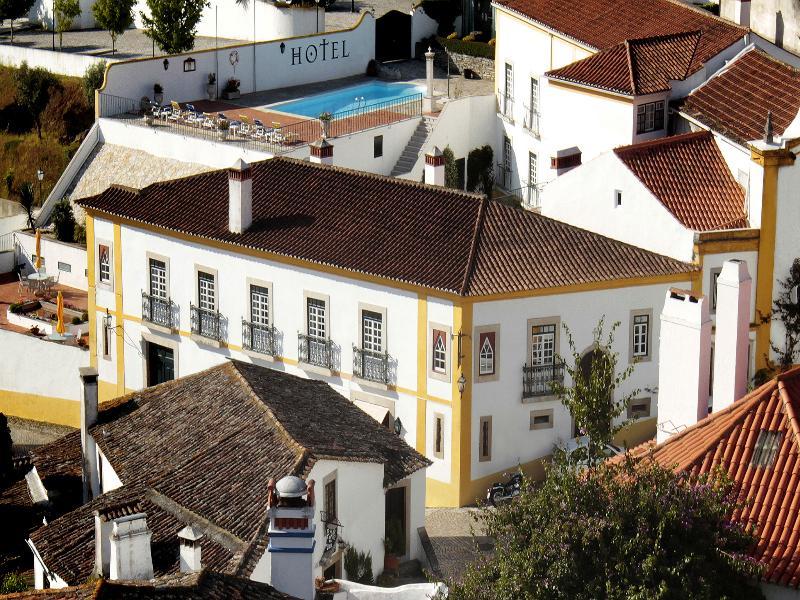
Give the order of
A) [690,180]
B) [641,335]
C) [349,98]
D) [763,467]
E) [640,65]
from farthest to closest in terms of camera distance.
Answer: [349,98] < [640,65] < [690,180] < [641,335] < [763,467]

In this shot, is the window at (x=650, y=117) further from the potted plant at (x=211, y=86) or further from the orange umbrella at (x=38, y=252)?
the potted plant at (x=211, y=86)

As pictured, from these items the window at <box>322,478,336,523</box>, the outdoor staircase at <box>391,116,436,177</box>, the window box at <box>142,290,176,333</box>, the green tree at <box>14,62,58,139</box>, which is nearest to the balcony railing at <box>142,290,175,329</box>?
the window box at <box>142,290,176,333</box>

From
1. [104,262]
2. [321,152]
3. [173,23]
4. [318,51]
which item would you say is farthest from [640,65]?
[173,23]

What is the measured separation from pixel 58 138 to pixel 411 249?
27.3 m

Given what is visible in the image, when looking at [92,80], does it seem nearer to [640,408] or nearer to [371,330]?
[371,330]

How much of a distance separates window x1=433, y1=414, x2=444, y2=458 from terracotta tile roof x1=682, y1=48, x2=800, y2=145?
11.8 metres

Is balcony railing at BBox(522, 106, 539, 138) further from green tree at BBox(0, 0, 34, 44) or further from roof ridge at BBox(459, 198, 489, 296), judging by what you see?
green tree at BBox(0, 0, 34, 44)

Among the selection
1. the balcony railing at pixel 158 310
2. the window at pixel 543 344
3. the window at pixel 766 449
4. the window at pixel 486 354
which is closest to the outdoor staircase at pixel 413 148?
the balcony railing at pixel 158 310

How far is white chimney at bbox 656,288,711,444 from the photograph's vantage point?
42469mm

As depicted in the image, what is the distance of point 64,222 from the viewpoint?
7594 centimetres

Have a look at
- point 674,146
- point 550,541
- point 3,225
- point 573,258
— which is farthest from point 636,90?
point 550,541

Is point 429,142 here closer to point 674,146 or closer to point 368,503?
point 674,146

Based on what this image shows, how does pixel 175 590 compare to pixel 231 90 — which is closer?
pixel 175 590

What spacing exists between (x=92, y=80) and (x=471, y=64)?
1387 cm
